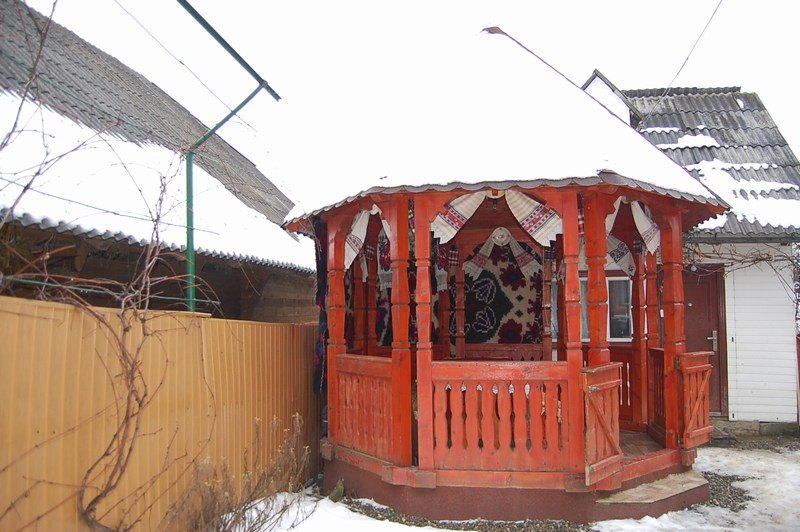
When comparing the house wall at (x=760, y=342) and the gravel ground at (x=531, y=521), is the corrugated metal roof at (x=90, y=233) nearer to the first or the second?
the gravel ground at (x=531, y=521)

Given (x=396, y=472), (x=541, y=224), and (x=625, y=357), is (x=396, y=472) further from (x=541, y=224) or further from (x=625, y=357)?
(x=625, y=357)

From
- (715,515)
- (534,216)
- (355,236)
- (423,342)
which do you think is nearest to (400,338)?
(423,342)

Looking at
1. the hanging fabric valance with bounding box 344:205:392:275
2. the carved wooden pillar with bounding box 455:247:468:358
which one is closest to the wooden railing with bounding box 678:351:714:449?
the hanging fabric valance with bounding box 344:205:392:275

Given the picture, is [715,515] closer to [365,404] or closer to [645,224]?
[645,224]

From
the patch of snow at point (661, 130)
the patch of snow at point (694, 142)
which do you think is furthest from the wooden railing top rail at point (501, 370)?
the patch of snow at point (661, 130)

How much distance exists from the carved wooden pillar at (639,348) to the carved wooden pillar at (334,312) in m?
3.49

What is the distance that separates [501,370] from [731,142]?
7483 mm

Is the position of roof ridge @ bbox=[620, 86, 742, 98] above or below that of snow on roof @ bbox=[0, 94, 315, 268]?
above

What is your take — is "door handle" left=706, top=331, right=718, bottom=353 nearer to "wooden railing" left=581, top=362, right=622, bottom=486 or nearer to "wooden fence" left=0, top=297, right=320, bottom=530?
"wooden railing" left=581, top=362, right=622, bottom=486

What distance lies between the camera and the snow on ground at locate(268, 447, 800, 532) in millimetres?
5395

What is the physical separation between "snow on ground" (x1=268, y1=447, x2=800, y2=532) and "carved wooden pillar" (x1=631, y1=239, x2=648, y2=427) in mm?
953

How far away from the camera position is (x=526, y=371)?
5570mm

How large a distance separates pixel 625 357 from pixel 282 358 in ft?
14.0

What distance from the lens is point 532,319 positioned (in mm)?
10258
